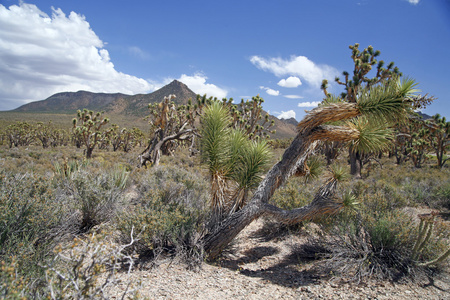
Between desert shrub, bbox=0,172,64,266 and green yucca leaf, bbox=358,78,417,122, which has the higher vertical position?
green yucca leaf, bbox=358,78,417,122

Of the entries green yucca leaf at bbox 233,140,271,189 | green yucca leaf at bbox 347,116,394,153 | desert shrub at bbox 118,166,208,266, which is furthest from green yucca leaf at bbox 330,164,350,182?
desert shrub at bbox 118,166,208,266

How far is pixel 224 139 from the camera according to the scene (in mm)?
5316

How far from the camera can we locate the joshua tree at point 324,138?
402 cm

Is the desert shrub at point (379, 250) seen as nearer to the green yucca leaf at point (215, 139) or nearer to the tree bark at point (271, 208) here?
the tree bark at point (271, 208)

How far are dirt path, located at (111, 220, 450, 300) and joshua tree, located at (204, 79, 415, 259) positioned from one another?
68 cm

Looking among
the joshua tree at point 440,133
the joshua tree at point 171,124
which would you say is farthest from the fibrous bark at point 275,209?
the joshua tree at point 440,133

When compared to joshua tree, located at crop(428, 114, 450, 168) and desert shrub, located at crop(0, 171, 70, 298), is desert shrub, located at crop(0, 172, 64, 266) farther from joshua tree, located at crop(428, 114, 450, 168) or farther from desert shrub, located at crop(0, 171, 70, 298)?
joshua tree, located at crop(428, 114, 450, 168)

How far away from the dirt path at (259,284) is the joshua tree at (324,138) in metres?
0.68

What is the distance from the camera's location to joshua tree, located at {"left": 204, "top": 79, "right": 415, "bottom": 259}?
13.2 feet

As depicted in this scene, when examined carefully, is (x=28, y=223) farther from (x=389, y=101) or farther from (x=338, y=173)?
(x=389, y=101)

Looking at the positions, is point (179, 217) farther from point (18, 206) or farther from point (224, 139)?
point (18, 206)

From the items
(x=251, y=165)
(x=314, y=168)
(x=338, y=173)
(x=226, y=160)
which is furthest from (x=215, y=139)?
(x=338, y=173)

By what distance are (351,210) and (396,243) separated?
45.6 inches

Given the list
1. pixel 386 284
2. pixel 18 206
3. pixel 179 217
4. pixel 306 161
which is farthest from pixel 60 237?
pixel 386 284
